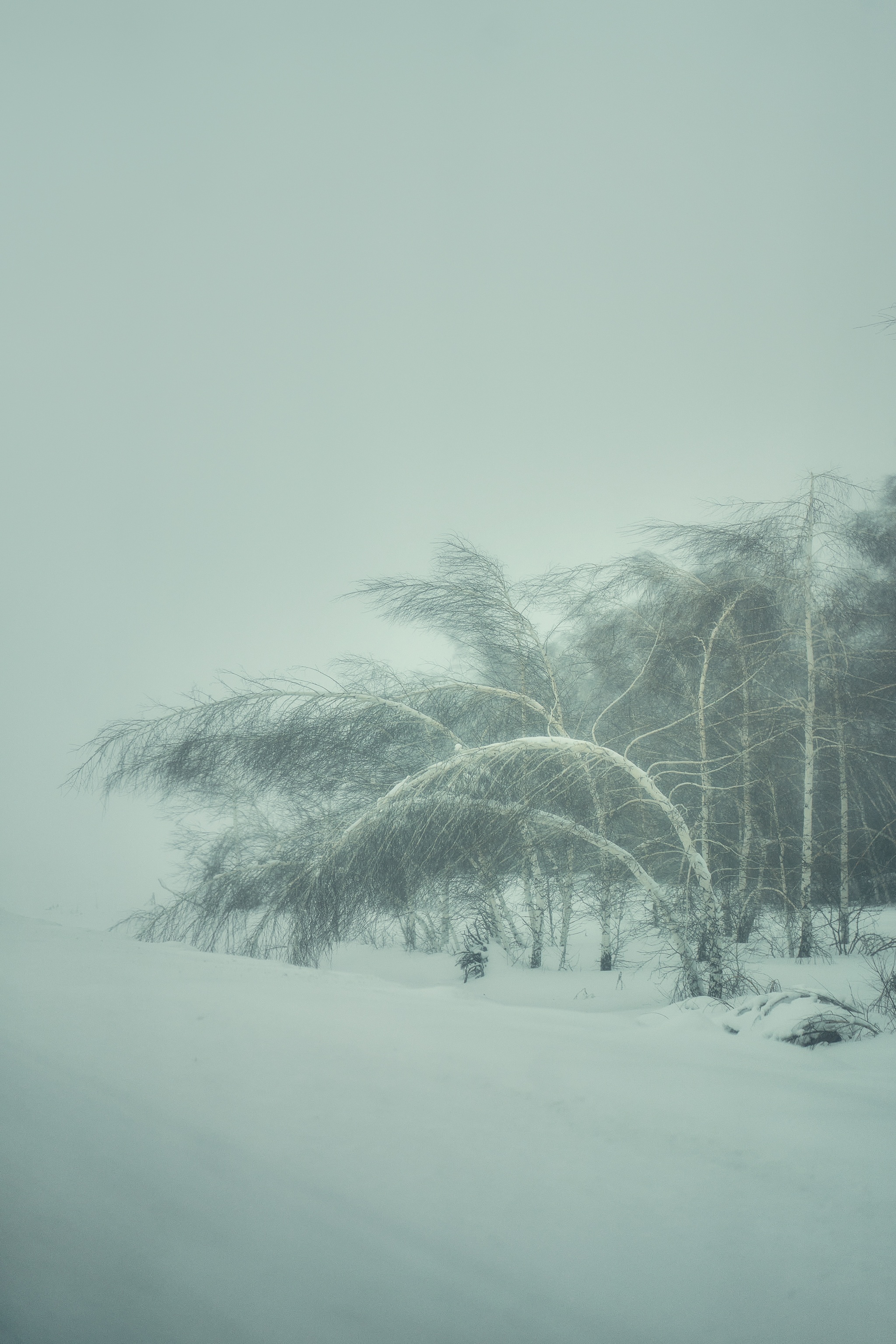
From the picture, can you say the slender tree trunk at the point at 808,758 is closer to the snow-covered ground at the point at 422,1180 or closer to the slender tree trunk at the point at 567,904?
the slender tree trunk at the point at 567,904

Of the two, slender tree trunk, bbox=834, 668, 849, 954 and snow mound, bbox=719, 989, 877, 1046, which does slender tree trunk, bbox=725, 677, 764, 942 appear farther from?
snow mound, bbox=719, 989, 877, 1046

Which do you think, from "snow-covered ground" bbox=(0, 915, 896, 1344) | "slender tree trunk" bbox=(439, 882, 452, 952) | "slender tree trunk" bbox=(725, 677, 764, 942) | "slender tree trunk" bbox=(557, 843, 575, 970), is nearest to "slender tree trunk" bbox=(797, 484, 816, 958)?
"slender tree trunk" bbox=(725, 677, 764, 942)

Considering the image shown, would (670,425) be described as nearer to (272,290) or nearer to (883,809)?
(272,290)

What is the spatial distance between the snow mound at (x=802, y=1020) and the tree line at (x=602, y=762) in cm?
93

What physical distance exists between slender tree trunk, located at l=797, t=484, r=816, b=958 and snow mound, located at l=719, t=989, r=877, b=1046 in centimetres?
152

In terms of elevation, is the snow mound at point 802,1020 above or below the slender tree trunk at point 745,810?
below

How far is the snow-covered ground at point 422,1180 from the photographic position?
106 cm

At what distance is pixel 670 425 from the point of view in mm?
3568

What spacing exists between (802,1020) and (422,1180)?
1.50 m

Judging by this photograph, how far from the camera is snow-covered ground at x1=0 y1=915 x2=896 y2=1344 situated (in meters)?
1.06

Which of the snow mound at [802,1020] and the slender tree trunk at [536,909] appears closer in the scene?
the snow mound at [802,1020]

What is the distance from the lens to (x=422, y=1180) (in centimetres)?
135

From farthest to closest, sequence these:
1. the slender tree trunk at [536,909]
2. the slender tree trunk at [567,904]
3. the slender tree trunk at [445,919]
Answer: the slender tree trunk at [536,909], the slender tree trunk at [567,904], the slender tree trunk at [445,919]

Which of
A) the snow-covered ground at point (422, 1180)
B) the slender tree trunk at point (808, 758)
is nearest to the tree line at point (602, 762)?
the slender tree trunk at point (808, 758)
